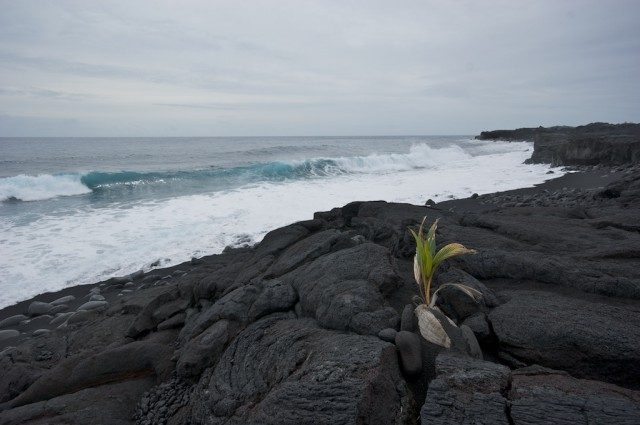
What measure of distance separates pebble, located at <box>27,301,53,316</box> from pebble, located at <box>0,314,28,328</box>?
18 cm

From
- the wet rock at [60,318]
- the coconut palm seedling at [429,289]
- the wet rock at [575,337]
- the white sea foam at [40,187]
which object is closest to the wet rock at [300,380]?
the coconut palm seedling at [429,289]

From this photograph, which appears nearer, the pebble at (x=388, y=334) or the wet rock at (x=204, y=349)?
the pebble at (x=388, y=334)

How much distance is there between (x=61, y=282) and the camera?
907cm

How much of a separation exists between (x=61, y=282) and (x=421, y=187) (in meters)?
16.8

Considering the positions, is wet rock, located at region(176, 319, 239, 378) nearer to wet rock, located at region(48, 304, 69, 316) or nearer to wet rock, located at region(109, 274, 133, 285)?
wet rock, located at region(48, 304, 69, 316)

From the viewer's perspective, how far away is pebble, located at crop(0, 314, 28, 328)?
289 inches

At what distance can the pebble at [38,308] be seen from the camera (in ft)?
25.5

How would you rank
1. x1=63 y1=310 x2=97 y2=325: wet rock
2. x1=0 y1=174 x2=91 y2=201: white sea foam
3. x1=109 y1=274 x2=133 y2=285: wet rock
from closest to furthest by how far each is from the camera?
x1=63 y1=310 x2=97 y2=325: wet rock
x1=109 y1=274 x2=133 y2=285: wet rock
x1=0 y1=174 x2=91 y2=201: white sea foam

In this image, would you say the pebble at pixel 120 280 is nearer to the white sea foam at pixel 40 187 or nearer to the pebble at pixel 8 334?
the pebble at pixel 8 334

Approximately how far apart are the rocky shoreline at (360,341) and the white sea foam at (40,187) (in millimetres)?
16214

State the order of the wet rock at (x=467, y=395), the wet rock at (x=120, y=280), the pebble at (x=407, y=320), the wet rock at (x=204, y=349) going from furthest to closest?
1. the wet rock at (x=120, y=280)
2. the wet rock at (x=204, y=349)
3. the pebble at (x=407, y=320)
4. the wet rock at (x=467, y=395)

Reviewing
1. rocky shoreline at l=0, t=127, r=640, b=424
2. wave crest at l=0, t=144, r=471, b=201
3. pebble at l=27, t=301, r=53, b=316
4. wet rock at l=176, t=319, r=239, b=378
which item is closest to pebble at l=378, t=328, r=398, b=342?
rocky shoreline at l=0, t=127, r=640, b=424

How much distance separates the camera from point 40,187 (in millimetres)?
21969

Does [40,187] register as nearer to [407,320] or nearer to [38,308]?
[38,308]
